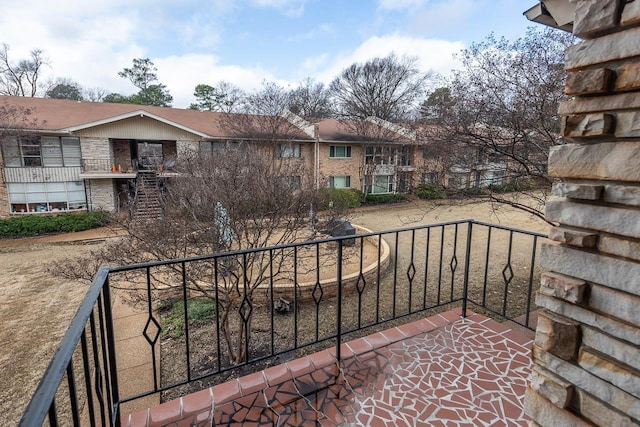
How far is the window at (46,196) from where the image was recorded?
1294 cm

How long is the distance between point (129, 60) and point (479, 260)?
1198 inches

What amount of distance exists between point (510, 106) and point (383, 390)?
4550 millimetres

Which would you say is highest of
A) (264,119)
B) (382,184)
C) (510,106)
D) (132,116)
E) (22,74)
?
(22,74)

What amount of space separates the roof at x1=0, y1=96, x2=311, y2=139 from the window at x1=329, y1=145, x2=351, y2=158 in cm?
183

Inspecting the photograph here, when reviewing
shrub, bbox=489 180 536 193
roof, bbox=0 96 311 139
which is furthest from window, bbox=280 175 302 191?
roof, bbox=0 96 311 139

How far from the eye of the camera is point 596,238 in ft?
3.57

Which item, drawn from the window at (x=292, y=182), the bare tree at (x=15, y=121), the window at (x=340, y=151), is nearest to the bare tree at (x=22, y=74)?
the bare tree at (x=15, y=121)

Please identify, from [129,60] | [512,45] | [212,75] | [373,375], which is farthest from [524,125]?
[129,60]

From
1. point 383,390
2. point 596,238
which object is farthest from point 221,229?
point 596,238

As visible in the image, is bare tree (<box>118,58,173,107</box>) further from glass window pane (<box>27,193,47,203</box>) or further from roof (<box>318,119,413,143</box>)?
roof (<box>318,119,413,143</box>)

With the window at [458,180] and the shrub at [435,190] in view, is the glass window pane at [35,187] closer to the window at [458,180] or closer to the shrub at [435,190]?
the shrub at [435,190]

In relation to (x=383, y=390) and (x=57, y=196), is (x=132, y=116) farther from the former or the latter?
(x=383, y=390)

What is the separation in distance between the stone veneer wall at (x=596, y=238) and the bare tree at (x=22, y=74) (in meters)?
28.9

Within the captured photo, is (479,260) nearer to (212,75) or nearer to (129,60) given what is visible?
(212,75)
